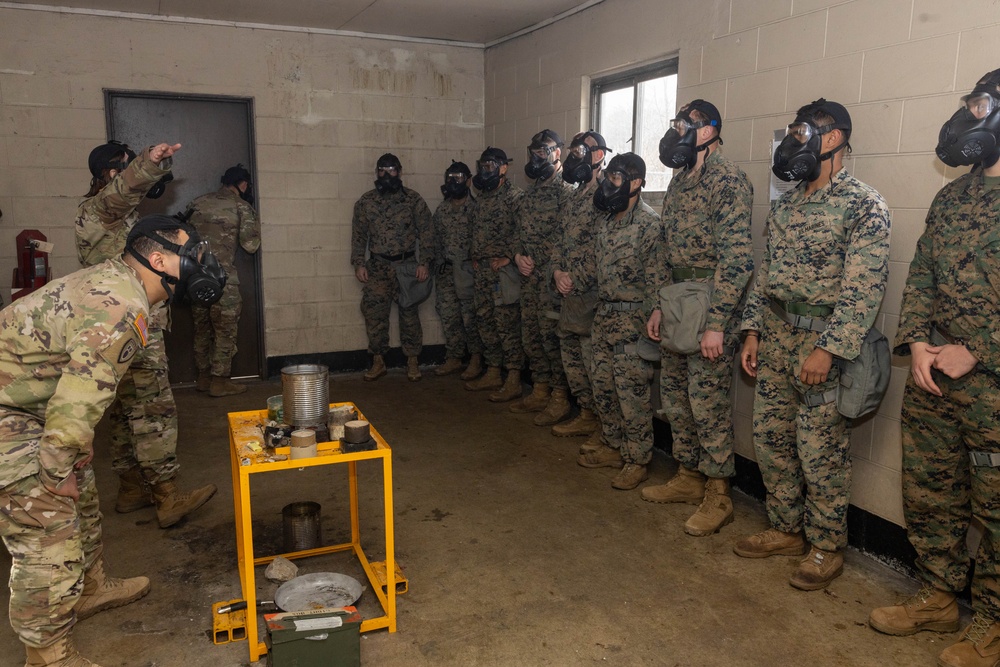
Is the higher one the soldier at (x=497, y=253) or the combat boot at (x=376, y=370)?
the soldier at (x=497, y=253)

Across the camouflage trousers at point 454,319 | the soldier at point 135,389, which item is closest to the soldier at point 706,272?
the soldier at point 135,389

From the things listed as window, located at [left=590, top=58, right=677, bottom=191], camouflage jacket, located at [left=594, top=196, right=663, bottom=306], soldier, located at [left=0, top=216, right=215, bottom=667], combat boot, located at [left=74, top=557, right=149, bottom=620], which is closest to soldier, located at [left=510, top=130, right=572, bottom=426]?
window, located at [left=590, top=58, right=677, bottom=191]

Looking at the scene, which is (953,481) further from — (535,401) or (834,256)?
(535,401)

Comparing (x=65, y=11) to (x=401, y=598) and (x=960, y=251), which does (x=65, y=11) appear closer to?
(x=401, y=598)

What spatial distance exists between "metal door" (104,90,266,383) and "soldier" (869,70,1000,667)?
4767 millimetres

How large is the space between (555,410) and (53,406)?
3.38 m

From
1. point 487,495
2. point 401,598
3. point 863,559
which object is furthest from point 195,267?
point 863,559

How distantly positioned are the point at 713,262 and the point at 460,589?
1.80m

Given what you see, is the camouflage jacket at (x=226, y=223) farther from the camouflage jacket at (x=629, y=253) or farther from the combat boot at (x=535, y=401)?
the camouflage jacket at (x=629, y=253)

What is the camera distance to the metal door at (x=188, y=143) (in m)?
5.34

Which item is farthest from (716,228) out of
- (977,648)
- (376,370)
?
(376,370)

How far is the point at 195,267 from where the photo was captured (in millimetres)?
2168

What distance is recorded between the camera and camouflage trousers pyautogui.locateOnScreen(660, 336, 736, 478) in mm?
3344

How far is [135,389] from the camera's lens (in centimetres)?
321
